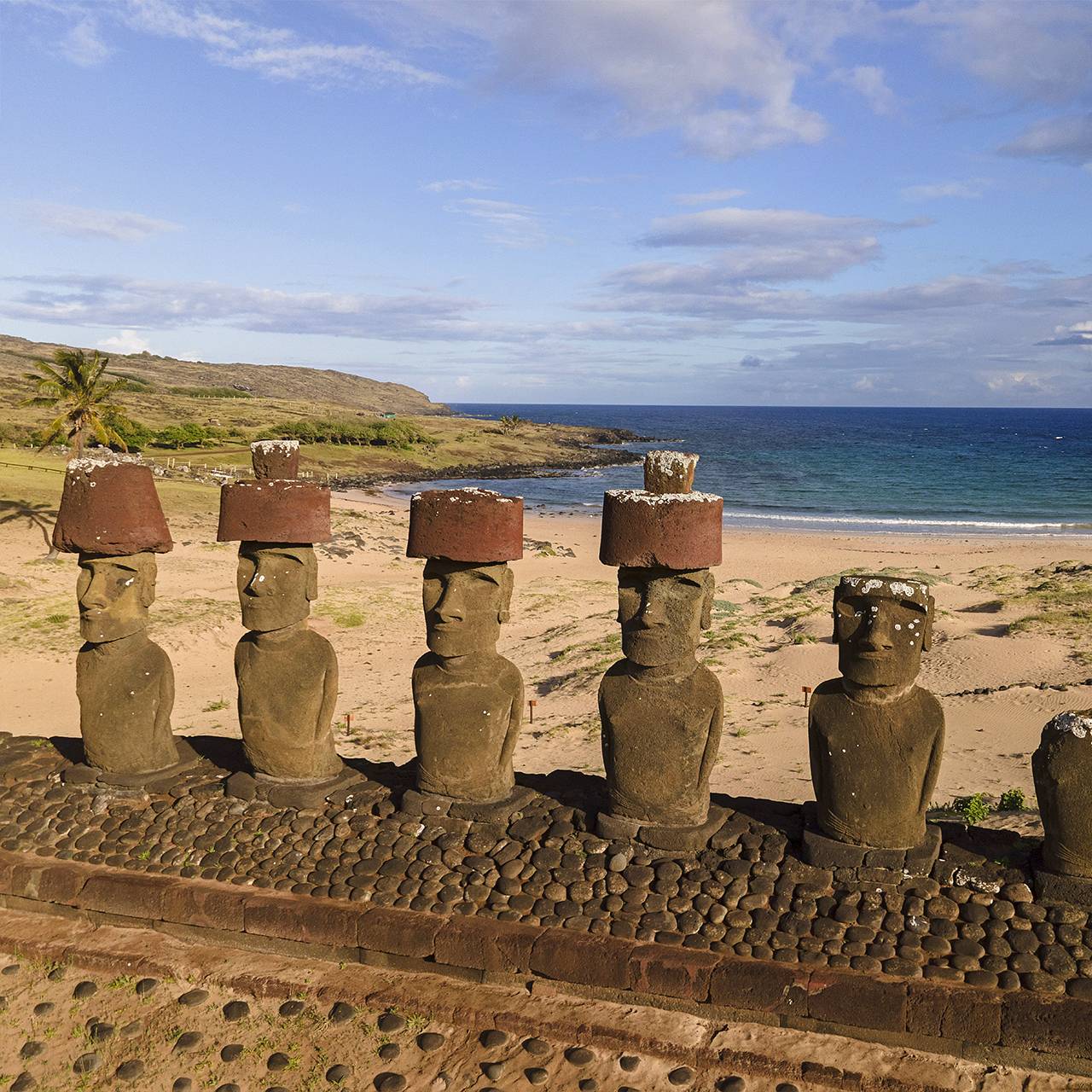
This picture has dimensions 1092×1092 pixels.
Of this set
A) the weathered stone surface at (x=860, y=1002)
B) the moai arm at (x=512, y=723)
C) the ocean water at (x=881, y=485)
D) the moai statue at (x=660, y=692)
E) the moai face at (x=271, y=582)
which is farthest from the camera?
the ocean water at (x=881, y=485)

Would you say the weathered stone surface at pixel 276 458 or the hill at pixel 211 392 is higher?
the hill at pixel 211 392

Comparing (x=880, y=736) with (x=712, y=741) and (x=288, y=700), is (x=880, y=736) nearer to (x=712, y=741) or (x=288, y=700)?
(x=712, y=741)

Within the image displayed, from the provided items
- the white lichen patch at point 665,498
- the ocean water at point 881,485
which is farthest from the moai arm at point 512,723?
the ocean water at point 881,485

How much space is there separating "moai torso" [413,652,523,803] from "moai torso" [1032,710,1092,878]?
306cm

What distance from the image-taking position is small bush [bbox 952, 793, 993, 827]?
6.66 m

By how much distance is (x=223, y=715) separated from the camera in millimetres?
12633

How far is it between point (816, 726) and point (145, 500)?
15.6ft

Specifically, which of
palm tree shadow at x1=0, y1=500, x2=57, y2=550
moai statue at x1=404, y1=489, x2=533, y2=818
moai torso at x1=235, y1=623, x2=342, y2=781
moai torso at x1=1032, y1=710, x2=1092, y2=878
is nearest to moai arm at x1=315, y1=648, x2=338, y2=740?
moai torso at x1=235, y1=623, x2=342, y2=781

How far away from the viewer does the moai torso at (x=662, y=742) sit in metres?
5.79

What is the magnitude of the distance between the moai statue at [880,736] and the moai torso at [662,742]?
67 centimetres

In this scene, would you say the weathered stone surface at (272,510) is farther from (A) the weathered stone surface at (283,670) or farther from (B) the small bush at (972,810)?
(B) the small bush at (972,810)

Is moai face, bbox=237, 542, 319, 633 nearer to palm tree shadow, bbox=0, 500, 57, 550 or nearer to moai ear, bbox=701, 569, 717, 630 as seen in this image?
moai ear, bbox=701, 569, 717, 630

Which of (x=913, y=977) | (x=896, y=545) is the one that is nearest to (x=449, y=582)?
(x=913, y=977)

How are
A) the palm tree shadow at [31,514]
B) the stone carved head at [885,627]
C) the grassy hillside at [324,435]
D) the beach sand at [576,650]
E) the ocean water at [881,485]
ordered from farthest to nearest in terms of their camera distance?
the grassy hillside at [324,435] < the ocean water at [881,485] < the palm tree shadow at [31,514] < the beach sand at [576,650] < the stone carved head at [885,627]
